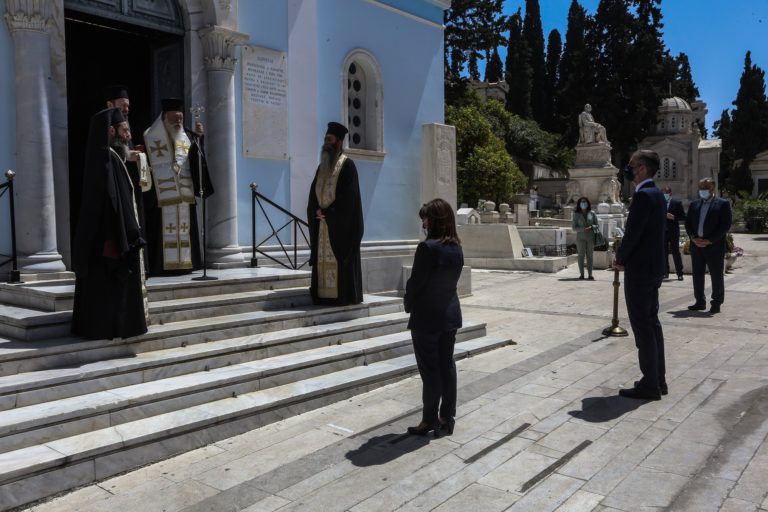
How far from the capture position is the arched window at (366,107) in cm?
1116

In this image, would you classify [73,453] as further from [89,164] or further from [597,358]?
[597,358]

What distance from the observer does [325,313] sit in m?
7.04

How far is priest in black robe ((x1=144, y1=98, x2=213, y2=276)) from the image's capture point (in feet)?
25.2

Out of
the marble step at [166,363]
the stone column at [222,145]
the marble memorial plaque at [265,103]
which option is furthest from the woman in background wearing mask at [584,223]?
the marble step at [166,363]

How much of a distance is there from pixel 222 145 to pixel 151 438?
5226 millimetres

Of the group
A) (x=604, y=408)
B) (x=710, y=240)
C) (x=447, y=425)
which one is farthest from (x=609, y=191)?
(x=447, y=425)

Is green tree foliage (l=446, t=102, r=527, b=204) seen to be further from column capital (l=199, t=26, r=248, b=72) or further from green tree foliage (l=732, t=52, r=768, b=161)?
green tree foliage (l=732, t=52, r=768, b=161)

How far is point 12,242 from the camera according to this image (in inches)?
262

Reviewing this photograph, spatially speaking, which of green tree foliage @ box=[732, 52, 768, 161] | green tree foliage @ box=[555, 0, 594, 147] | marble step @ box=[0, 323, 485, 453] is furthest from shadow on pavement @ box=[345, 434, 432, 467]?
green tree foliage @ box=[732, 52, 768, 161]

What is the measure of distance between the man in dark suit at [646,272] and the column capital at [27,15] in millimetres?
6249

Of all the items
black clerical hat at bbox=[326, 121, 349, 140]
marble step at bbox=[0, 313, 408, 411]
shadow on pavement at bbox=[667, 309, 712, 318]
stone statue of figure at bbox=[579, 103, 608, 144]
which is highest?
stone statue of figure at bbox=[579, 103, 608, 144]

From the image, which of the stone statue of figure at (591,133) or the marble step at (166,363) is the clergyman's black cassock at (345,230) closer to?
the marble step at (166,363)

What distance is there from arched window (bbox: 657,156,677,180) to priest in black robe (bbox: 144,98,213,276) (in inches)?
2175

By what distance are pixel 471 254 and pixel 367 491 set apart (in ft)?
48.4
